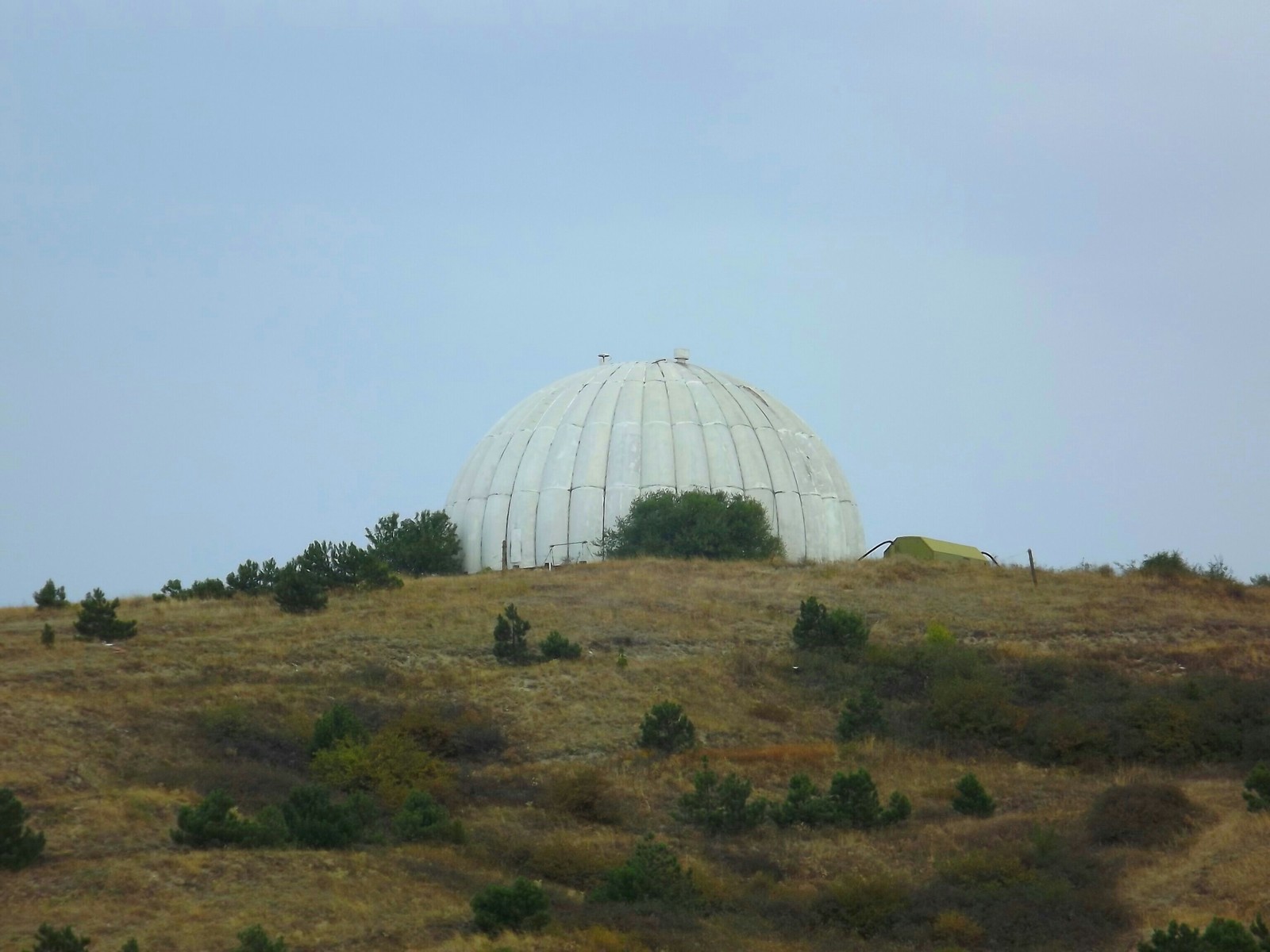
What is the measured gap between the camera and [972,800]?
2159 centimetres

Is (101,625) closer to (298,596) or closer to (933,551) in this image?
(298,596)

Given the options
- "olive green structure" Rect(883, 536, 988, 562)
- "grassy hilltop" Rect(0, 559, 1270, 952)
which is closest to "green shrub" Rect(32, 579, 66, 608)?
"grassy hilltop" Rect(0, 559, 1270, 952)

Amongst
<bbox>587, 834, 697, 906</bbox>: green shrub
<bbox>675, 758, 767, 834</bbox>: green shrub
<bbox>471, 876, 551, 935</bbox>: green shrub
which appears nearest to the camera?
<bbox>471, 876, 551, 935</bbox>: green shrub

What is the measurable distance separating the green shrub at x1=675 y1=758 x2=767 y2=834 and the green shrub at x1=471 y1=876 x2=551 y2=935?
539 centimetres

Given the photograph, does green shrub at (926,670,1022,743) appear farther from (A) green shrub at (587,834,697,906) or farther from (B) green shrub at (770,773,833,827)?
(A) green shrub at (587,834,697,906)

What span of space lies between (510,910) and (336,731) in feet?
23.3

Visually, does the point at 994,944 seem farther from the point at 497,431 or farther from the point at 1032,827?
the point at 497,431

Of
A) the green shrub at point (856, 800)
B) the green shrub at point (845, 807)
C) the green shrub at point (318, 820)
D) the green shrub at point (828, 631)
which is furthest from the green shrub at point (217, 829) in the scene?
the green shrub at point (828, 631)

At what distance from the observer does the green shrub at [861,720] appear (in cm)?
2539

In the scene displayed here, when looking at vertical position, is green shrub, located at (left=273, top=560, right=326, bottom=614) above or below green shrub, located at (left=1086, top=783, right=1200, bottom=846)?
above

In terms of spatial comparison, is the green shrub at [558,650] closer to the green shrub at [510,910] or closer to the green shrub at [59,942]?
the green shrub at [510,910]

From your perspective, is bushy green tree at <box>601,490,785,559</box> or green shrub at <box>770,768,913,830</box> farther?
bushy green tree at <box>601,490,785,559</box>

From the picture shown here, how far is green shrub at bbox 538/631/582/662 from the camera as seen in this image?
28.2 m

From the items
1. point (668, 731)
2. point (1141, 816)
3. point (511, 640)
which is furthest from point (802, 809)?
point (511, 640)
